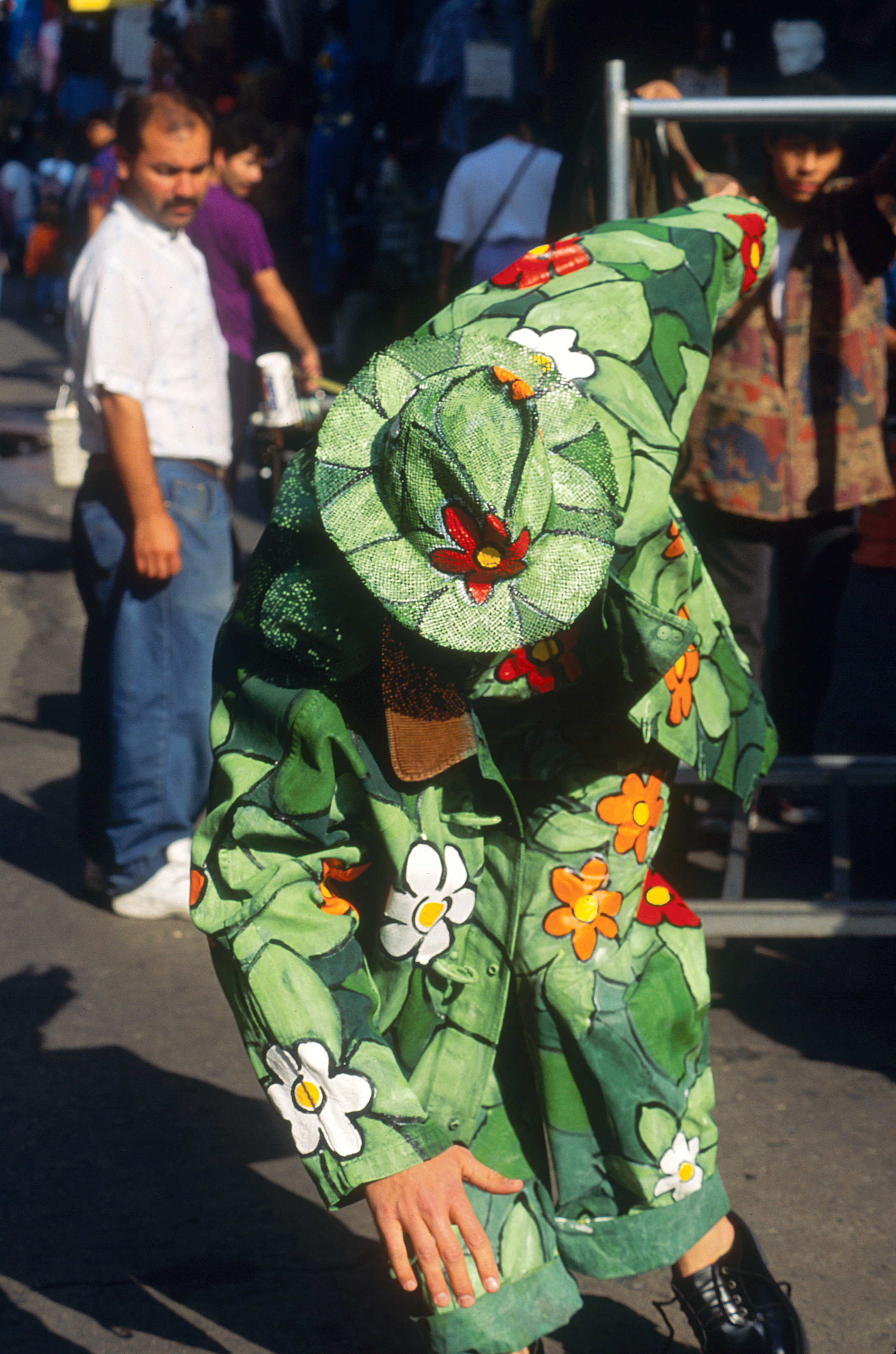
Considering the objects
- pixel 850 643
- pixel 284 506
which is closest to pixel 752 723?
pixel 284 506

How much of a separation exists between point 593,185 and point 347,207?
26.9 ft

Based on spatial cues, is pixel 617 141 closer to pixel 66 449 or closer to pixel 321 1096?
pixel 321 1096

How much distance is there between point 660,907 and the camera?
1.94m

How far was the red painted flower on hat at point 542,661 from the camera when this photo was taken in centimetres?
166

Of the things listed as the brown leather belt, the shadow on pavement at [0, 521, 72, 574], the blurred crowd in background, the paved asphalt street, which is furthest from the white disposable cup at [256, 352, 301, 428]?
the shadow on pavement at [0, 521, 72, 574]

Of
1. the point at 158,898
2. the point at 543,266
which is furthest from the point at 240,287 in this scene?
the point at 543,266

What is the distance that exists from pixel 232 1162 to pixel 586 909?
53.7 inches

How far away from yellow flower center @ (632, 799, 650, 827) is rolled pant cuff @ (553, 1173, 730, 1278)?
1.57 feet

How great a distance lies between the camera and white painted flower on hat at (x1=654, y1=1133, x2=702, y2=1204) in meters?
1.87

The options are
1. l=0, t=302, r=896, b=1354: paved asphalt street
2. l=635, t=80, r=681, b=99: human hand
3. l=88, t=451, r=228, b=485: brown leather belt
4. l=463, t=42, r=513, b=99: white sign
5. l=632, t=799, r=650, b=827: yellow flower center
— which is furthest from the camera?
l=463, t=42, r=513, b=99: white sign

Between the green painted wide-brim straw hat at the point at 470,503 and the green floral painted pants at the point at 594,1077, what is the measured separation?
417 mm

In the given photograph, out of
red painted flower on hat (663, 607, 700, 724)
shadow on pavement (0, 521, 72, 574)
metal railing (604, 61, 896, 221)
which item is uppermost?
metal railing (604, 61, 896, 221)

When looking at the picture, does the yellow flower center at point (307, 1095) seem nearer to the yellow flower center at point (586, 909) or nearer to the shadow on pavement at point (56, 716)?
the yellow flower center at point (586, 909)

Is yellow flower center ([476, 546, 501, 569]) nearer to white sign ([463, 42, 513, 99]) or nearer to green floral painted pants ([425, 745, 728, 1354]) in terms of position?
green floral painted pants ([425, 745, 728, 1354])
